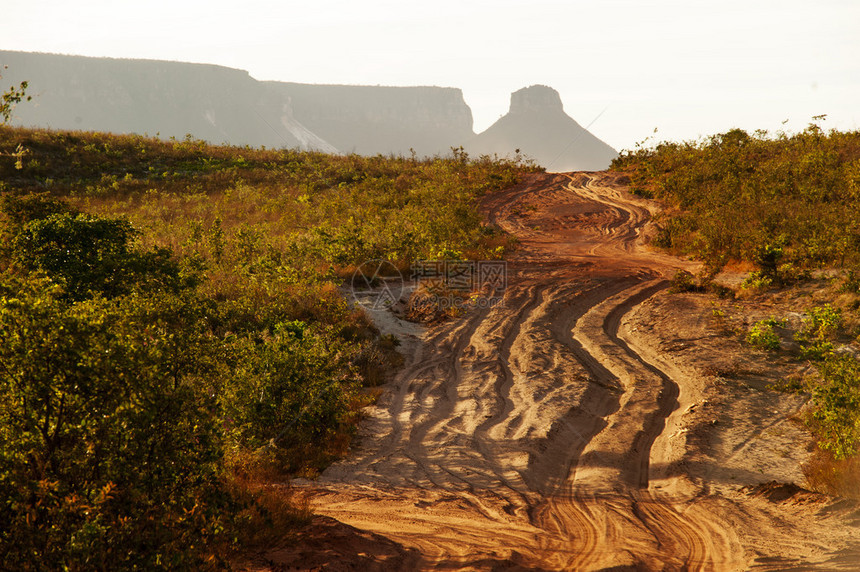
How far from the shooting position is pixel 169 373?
428cm

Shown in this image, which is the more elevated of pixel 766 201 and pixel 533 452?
pixel 766 201

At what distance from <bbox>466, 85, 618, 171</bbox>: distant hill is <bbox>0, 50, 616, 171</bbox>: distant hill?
0.23m

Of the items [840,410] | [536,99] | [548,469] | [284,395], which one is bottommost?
[548,469]

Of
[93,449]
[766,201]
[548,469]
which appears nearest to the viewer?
[93,449]

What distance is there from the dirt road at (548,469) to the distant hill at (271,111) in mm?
69154

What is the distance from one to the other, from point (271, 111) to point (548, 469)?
370 feet

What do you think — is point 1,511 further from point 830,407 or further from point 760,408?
point 760,408

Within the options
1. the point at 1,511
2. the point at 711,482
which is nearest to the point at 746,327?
the point at 711,482

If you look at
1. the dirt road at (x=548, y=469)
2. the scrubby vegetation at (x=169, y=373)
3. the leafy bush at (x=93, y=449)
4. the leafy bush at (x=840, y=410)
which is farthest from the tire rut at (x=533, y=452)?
the leafy bush at (x=93, y=449)

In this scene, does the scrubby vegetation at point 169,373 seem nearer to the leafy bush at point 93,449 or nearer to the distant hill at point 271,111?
the leafy bush at point 93,449

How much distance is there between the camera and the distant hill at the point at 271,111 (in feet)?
302

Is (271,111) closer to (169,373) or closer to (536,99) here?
(536,99)

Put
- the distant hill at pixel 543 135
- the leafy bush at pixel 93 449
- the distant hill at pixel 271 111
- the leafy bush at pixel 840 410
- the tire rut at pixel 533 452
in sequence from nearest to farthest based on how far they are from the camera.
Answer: the leafy bush at pixel 93 449
the tire rut at pixel 533 452
the leafy bush at pixel 840 410
the distant hill at pixel 271 111
the distant hill at pixel 543 135

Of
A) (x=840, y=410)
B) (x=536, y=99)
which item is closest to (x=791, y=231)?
(x=840, y=410)
